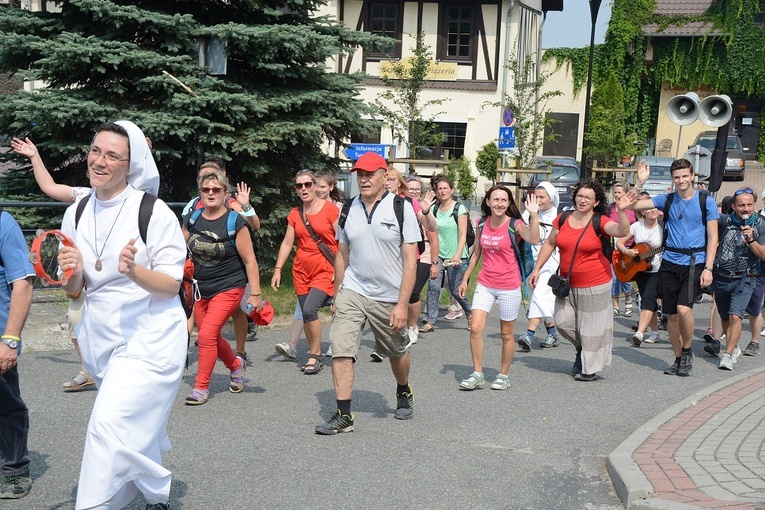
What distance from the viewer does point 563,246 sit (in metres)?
9.10

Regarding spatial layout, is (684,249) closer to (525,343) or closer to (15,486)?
(525,343)

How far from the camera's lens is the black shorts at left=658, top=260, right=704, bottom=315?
30.9ft

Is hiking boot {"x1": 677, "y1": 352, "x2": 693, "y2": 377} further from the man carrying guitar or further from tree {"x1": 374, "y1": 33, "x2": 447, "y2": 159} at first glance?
tree {"x1": 374, "y1": 33, "x2": 447, "y2": 159}

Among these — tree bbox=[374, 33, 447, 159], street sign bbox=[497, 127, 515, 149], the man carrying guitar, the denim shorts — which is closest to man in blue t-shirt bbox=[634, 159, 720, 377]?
the denim shorts

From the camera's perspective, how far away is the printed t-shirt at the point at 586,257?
896 centimetres

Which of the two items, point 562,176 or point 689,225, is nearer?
point 689,225

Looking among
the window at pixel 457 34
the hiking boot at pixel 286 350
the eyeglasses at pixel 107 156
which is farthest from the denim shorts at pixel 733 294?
the window at pixel 457 34

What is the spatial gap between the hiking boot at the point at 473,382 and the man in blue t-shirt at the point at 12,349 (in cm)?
409

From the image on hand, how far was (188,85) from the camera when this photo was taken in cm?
1255

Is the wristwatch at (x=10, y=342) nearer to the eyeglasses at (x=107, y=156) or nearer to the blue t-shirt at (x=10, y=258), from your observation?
the blue t-shirt at (x=10, y=258)

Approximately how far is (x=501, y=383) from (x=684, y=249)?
95.5 inches

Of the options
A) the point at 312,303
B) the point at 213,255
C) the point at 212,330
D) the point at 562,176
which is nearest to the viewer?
the point at 212,330

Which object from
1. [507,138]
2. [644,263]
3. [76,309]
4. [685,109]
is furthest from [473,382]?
[507,138]

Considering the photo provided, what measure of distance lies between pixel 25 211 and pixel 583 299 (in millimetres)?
7358
